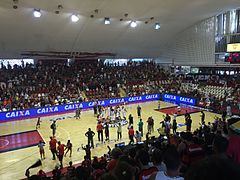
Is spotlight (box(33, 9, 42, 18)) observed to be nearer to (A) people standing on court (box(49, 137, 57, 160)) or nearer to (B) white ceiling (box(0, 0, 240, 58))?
(B) white ceiling (box(0, 0, 240, 58))

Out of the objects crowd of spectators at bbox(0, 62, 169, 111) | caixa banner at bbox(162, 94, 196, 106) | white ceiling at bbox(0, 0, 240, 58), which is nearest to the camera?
white ceiling at bbox(0, 0, 240, 58)

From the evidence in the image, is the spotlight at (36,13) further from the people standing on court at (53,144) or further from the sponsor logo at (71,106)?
the people standing on court at (53,144)

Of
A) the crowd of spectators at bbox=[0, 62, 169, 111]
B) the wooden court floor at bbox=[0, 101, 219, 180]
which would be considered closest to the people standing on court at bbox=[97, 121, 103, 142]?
the wooden court floor at bbox=[0, 101, 219, 180]

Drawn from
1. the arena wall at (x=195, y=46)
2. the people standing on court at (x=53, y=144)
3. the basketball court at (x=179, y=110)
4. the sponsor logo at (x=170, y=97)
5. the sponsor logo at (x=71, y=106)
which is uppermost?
the arena wall at (x=195, y=46)

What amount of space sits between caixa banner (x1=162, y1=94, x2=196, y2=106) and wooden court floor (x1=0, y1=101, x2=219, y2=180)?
96cm

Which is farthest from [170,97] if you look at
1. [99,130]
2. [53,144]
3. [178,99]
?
[53,144]

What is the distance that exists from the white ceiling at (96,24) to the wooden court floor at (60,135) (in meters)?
7.74

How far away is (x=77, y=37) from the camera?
24906 millimetres

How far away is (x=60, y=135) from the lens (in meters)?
16.9

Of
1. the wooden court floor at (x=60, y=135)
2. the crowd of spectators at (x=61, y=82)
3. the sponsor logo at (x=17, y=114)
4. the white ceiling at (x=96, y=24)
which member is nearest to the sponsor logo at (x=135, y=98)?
the wooden court floor at (x=60, y=135)

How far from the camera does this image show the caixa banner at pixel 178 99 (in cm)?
2548

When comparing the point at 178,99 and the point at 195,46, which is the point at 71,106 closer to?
the point at 178,99

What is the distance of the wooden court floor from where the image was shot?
1205cm

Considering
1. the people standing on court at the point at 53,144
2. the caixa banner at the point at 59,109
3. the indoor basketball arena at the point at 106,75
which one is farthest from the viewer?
the caixa banner at the point at 59,109
